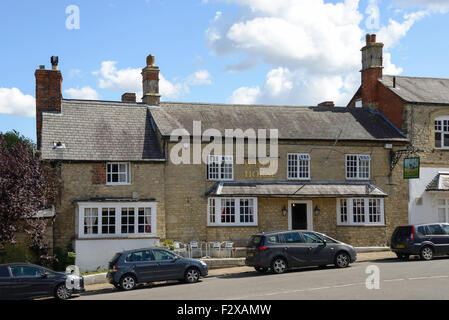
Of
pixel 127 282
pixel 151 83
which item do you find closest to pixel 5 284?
pixel 127 282

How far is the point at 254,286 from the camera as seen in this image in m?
18.1

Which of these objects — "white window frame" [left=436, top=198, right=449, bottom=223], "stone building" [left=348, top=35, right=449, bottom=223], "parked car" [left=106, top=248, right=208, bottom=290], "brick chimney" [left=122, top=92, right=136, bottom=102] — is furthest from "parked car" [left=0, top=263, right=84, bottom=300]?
"white window frame" [left=436, top=198, right=449, bottom=223]

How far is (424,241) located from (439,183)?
6.97 meters

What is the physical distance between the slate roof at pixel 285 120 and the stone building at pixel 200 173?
0.11 m

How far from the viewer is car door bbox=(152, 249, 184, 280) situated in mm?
19969

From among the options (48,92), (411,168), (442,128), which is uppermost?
(48,92)

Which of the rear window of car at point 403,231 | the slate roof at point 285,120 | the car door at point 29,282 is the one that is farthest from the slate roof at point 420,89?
the car door at point 29,282

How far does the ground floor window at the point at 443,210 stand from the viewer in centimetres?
3041

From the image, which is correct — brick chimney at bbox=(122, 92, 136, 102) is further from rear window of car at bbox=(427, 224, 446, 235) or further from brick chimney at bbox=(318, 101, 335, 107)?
rear window of car at bbox=(427, 224, 446, 235)

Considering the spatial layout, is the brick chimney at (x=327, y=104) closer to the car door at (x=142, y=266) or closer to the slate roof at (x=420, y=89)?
the slate roof at (x=420, y=89)

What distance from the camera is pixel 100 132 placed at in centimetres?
2777

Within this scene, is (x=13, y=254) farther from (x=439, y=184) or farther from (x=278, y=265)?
(x=439, y=184)

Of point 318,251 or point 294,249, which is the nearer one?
point 294,249

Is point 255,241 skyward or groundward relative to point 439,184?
groundward
